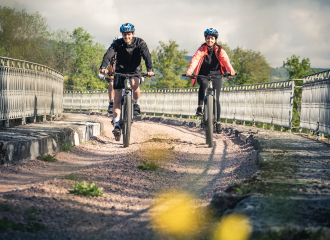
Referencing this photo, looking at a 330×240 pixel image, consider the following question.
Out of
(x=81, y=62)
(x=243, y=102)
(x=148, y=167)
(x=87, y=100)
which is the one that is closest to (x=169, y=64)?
(x=81, y=62)

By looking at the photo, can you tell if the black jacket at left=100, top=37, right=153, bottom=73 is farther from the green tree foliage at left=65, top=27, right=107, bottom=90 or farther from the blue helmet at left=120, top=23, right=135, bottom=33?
the green tree foliage at left=65, top=27, right=107, bottom=90

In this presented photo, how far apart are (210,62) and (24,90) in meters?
5.31

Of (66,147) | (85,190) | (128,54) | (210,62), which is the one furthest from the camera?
(210,62)

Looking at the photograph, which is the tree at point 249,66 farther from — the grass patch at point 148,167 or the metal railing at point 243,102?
the grass patch at point 148,167

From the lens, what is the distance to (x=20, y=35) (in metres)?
62.0

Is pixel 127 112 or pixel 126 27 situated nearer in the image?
pixel 126 27

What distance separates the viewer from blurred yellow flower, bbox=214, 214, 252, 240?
2.38 m

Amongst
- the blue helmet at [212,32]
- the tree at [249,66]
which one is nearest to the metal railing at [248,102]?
the blue helmet at [212,32]

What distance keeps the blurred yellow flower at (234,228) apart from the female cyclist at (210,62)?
579 cm

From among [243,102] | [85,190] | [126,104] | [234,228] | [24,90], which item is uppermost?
[24,90]

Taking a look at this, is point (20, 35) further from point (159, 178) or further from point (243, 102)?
point (159, 178)

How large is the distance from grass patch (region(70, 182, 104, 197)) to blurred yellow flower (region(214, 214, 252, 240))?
1762mm

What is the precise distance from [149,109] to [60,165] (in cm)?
2094

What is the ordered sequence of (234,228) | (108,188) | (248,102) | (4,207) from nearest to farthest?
(234,228) → (4,207) → (108,188) → (248,102)
